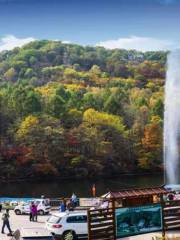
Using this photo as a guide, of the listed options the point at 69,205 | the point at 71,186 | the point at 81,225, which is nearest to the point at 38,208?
the point at 69,205

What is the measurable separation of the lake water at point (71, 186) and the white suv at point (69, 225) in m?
34.3

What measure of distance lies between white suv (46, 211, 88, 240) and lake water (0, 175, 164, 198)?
34.3m

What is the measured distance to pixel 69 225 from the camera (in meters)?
26.8

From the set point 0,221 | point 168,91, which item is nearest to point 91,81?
point 168,91

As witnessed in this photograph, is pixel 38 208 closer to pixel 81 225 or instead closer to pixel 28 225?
pixel 28 225

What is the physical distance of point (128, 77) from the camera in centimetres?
13438

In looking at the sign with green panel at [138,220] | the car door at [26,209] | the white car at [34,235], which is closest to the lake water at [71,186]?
the car door at [26,209]

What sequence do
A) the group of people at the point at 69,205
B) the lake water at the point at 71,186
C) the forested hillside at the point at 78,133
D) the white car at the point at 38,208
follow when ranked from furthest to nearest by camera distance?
the forested hillside at the point at 78,133, the lake water at the point at 71,186, the white car at the point at 38,208, the group of people at the point at 69,205

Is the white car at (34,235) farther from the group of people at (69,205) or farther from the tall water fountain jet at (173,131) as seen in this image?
the tall water fountain jet at (173,131)

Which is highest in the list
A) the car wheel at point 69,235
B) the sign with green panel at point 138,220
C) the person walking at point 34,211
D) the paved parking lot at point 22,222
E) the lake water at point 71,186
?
the sign with green panel at point 138,220

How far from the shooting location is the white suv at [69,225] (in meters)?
26.6

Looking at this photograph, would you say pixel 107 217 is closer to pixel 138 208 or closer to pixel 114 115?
pixel 138 208

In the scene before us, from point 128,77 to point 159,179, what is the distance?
62683 millimetres

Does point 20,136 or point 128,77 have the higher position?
point 128,77
